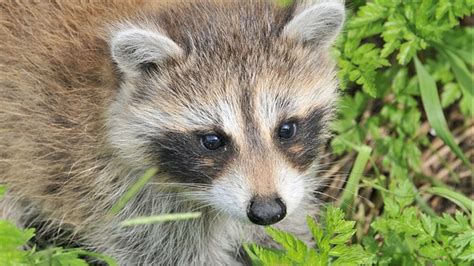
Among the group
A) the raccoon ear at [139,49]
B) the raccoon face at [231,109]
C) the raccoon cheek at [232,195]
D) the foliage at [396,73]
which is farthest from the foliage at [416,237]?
the raccoon ear at [139,49]

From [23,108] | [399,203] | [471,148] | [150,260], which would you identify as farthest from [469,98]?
[23,108]

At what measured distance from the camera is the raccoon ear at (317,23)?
173 inches

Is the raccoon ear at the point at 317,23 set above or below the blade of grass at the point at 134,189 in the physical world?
above

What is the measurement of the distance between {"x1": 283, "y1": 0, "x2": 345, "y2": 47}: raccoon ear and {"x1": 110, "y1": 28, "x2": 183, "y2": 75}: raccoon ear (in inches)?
22.7

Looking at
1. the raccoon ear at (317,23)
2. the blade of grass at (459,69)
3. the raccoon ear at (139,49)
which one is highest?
the raccoon ear at (139,49)

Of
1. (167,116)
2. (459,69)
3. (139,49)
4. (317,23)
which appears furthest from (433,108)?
(139,49)

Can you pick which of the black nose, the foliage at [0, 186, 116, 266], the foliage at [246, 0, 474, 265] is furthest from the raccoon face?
the foliage at [0, 186, 116, 266]

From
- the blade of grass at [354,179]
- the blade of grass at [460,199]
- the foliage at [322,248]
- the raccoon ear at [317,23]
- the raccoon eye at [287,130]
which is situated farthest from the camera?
the blade of grass at [354,179]

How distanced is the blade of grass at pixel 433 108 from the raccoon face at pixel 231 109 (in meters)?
1.29

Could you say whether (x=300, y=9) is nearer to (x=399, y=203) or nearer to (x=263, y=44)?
(x=263, y=44)

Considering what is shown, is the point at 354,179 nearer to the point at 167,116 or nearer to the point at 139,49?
the point at 167,116

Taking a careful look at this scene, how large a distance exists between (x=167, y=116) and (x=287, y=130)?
57 centimetres

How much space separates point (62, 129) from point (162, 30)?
81 cm

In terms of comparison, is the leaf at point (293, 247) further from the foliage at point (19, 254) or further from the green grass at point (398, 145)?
the foliage at point (19, 254)
